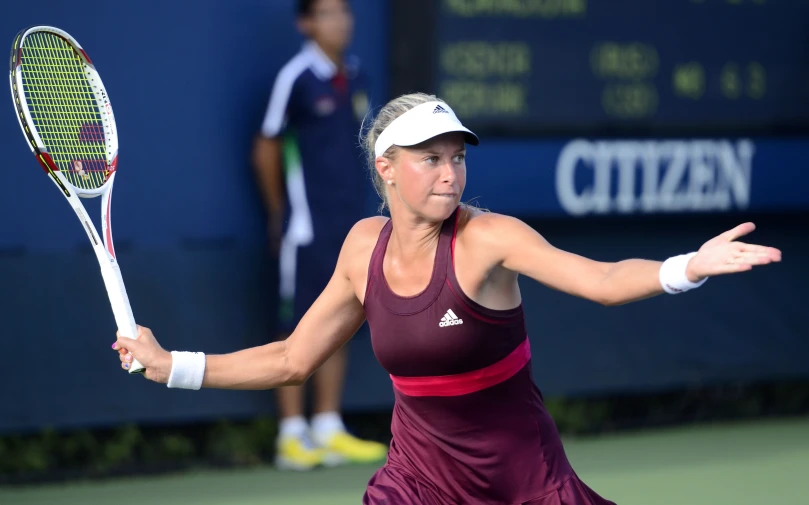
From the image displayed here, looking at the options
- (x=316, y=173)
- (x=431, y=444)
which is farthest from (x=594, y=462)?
(x=431, y=444)

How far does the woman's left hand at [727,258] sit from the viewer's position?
2402 mm

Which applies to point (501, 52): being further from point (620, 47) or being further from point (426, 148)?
point (426, 148)

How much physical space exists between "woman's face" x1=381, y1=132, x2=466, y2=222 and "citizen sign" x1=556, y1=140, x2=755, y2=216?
8.66 feet

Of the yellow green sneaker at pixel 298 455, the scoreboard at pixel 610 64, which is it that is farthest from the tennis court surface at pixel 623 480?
the scoreboard at pixel 610 64

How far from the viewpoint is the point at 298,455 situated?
5.34 meters

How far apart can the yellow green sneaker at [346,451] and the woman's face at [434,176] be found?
101 inches

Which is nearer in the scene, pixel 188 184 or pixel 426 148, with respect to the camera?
pixel 426 148

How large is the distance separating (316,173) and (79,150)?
6.14 ft

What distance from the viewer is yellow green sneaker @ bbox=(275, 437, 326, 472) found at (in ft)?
17.5

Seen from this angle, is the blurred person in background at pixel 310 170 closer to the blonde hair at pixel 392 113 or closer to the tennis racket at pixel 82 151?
the tennis racket at pixel 82 151

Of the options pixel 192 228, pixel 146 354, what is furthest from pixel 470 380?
pixel 192 228

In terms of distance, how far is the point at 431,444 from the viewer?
3.10 m

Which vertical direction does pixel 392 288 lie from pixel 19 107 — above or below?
below

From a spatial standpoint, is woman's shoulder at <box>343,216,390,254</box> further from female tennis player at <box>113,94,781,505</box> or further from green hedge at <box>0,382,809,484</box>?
green hedge at <box>0,382,809,484</box>
